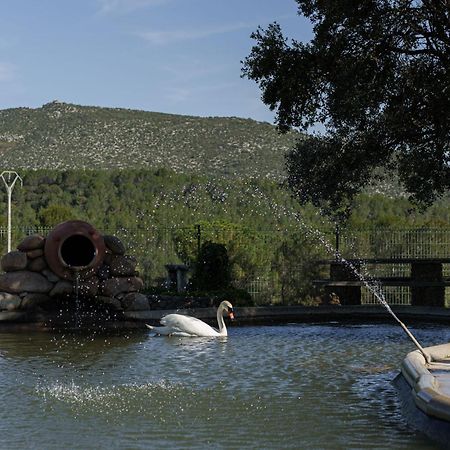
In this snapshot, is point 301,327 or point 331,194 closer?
point 301,327

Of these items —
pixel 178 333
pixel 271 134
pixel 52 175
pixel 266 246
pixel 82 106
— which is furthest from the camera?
pixel 82 106

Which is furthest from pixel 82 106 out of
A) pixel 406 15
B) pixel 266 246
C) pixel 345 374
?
pixel 345 374

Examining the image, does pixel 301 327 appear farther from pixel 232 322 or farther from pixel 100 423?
pixel 100 423

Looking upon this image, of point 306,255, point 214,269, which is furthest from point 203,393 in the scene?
point 306,255

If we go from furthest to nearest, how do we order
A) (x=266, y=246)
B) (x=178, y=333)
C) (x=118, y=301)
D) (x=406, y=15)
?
1. (x=266, y=246)
2. (x=118, y=301)
3. (x=406, y=15)
4. (x=178, y=333)

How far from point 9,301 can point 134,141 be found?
54.0 m

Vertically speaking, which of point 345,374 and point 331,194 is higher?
point 331,194

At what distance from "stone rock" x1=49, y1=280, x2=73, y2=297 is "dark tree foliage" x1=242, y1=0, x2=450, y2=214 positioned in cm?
548

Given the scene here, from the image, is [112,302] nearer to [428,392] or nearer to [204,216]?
[428,392]

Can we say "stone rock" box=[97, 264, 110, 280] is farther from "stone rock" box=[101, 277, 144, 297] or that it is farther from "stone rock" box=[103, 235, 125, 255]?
"stone rock" box=[103, 235, 125, 255]

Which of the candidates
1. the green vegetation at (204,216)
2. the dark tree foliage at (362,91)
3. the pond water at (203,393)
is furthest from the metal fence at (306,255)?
the pond water at (203,393)

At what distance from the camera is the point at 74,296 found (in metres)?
20.2

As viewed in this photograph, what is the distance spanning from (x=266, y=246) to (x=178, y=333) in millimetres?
13869

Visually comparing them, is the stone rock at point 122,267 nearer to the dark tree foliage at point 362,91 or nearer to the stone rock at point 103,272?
the stone rock at point 103,272
